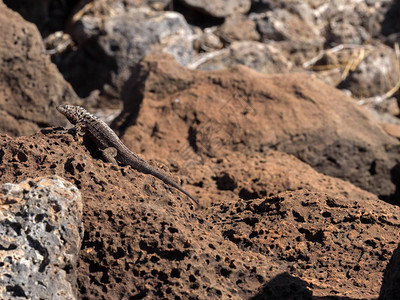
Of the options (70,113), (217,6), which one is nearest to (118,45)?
(217,6)

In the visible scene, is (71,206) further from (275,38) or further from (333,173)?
(275,38)

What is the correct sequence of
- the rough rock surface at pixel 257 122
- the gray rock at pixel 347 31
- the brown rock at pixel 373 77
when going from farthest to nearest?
the gray rock at pixel 347 31 → the brown rock at pixel 373 77 → the rough rock surface at pixel 257 122

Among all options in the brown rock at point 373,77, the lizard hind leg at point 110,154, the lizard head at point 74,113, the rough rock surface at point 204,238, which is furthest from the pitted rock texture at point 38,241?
the brown rock at point 373,77

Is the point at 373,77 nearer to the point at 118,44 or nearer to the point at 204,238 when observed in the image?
the point at 118,44

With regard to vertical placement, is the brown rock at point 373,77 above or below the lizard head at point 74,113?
below

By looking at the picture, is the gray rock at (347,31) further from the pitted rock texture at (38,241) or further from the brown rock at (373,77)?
the pitted rock texture at (38,241)

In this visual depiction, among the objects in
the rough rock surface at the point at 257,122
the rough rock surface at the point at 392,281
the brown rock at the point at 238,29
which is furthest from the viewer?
the brown rock at the point at 238,29

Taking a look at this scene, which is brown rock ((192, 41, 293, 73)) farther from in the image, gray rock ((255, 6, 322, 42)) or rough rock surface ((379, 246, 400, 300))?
rough rock surface ((379, 246, 400, 300))
